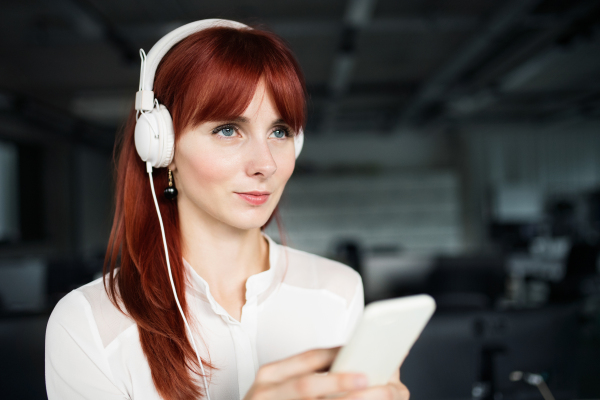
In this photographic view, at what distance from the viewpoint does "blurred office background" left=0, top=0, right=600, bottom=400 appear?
1.22m

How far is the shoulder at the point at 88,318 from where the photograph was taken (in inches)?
29.0

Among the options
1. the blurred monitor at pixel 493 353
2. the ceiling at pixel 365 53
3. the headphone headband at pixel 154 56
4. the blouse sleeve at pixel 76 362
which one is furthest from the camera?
the ceiling at pixel 365 53

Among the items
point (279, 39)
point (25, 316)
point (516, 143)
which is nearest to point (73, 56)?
point (25, 316)

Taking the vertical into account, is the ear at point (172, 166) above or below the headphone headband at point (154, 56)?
below

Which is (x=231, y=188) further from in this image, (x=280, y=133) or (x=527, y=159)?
(x=527, y=159)

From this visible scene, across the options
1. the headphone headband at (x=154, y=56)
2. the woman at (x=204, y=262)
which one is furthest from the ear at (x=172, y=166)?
the headphone headband at (x=154, y=56)

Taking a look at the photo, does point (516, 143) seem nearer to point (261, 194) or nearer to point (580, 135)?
point (580, 135)

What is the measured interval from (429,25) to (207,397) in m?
4.26

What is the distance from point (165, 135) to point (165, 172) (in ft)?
0.44

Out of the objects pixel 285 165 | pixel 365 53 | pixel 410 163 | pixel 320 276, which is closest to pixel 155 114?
pixel 285 165

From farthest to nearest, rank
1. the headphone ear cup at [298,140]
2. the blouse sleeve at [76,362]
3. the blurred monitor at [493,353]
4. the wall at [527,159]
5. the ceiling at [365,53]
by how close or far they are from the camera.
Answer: the wall at [527,159]
the ceiling at [365,53]
the blurred monitor at [493,353]
the headphone ear cup at [298,140]
the blouse sleeve at [76,362]

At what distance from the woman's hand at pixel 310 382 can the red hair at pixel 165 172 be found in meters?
0.29

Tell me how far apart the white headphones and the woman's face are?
3 centimetres

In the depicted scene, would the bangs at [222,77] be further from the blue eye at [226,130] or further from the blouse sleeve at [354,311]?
the blouse sleeve at [354,311]
